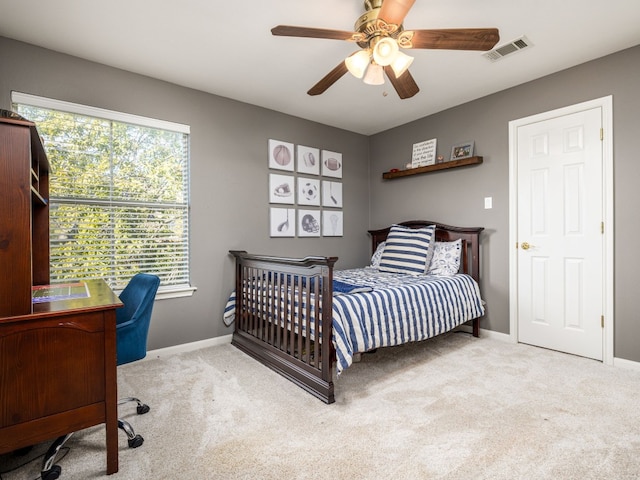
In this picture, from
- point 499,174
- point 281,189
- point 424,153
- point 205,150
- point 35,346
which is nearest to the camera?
point 35,346

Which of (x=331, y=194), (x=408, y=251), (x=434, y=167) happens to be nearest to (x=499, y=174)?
(x=434, y=167)

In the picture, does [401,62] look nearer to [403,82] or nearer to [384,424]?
[403,82]

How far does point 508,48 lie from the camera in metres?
2.47

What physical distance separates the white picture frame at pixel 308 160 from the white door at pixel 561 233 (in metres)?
2.07

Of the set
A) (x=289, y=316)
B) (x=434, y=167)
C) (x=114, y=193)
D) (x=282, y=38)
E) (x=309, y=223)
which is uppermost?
(x=282, y=38)

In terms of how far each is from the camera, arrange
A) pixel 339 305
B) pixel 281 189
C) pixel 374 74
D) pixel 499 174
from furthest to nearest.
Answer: pixel 281 189
pixel 499 174
pixel 339 305
pixel 374 74

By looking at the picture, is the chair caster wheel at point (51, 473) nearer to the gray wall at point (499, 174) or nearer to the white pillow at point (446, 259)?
the white pillow at point (446, 259)

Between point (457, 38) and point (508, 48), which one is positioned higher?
point (508, 48)

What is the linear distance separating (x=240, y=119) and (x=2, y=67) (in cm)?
175

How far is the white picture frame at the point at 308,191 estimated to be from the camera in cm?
382

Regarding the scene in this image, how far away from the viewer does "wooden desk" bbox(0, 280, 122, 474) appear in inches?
50.9


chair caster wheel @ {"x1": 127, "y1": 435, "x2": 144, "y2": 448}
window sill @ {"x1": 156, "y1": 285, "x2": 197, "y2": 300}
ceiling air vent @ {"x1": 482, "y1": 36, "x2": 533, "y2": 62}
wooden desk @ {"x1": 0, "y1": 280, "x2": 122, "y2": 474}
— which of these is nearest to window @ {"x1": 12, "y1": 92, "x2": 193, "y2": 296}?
window sill @ {"x1": 156, "y1": 285, "x2": 197, "y2": 300}

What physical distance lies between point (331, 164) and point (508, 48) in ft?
6.97

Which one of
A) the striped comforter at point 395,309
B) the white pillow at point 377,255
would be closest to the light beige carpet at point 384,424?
the striped comforter at point 395,309
